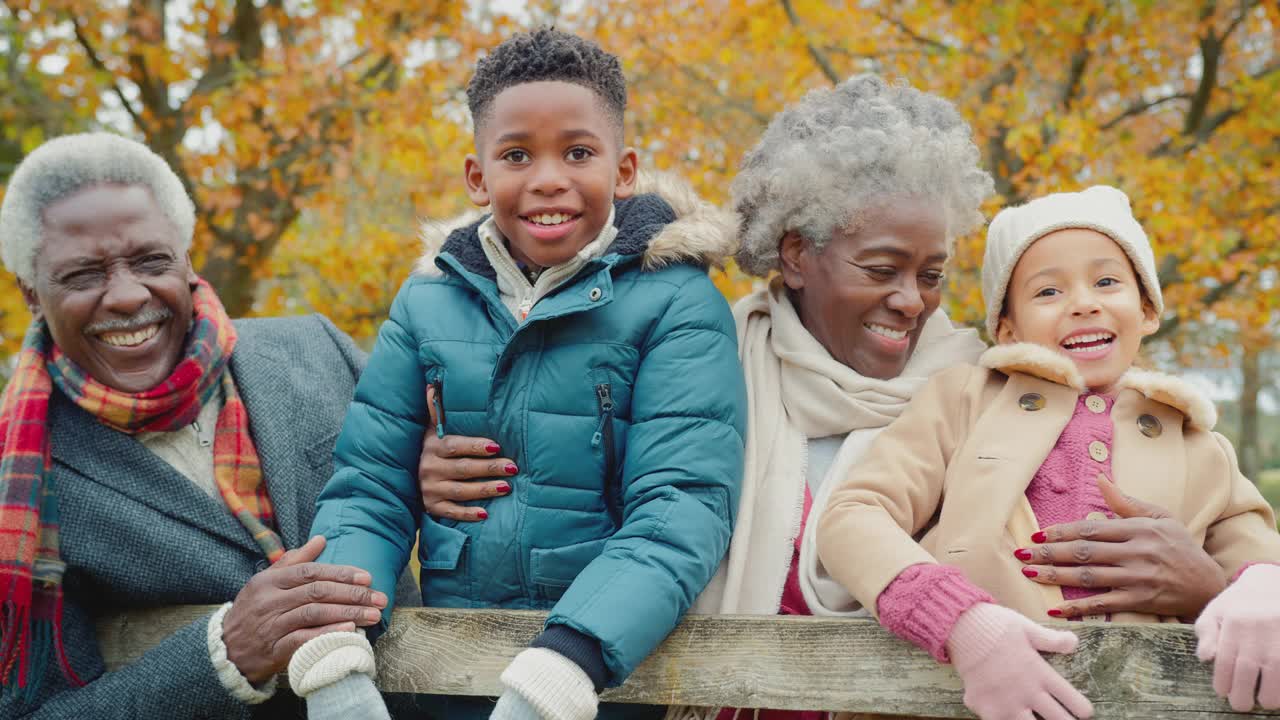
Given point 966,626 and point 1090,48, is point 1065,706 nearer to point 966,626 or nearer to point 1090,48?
point 966,626

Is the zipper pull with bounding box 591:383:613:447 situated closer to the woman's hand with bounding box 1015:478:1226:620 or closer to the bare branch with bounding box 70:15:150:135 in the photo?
the woman's hand with bounding box 1015:478:1226:620

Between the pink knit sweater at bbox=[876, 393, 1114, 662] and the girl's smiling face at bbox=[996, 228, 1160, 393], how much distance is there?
0.08 meters

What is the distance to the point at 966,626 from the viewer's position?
1.89 metres

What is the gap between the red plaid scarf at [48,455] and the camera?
8.30 ft

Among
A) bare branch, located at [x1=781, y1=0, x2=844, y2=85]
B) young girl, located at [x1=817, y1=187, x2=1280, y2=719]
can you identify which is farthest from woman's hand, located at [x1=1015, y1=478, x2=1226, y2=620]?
bare branch, located at [x1=781, y1=0, x2=844, y2=85]

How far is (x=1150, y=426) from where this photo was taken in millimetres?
2219

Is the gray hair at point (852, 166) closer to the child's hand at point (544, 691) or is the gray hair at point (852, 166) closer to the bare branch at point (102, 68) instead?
the child's hand at point (544, 691)

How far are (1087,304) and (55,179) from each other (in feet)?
8.28

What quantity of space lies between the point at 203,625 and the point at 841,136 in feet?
6.01

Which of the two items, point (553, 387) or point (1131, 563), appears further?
point (553, 387)

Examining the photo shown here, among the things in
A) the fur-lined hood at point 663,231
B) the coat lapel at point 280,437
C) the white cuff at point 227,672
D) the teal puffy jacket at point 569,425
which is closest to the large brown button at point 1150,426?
the teal puffy jacket at point 569,425

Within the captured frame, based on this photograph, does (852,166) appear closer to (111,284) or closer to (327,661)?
(327,661)

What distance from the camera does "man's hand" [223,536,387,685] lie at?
220cm

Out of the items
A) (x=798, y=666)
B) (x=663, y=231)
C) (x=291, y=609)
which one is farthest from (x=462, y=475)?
(x=798, y=666)
